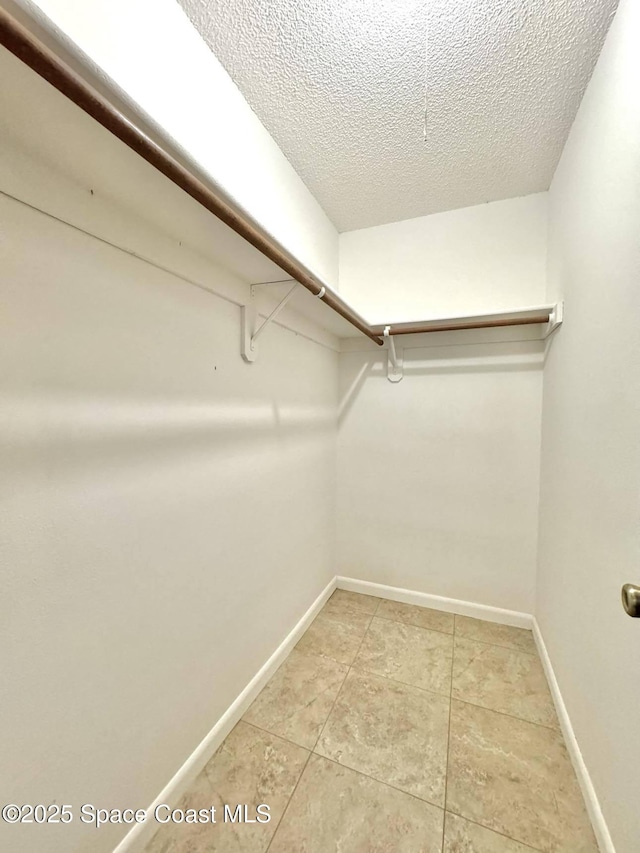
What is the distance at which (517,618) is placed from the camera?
1896 millimetres

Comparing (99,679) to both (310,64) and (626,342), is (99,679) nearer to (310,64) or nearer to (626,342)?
(626,342)

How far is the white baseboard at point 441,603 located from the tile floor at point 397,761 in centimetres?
18

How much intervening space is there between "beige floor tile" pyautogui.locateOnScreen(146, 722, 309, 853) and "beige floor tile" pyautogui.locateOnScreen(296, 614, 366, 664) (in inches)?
19.0

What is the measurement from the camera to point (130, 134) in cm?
58

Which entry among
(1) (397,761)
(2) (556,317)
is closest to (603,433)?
(2) (556,317)

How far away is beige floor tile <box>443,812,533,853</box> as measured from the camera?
0.93 meters

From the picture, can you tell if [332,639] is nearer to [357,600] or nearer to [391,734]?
[357,600]

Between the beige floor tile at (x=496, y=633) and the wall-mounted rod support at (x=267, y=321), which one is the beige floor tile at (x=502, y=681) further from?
the wall-mounted rod support at (x=267, y=321)

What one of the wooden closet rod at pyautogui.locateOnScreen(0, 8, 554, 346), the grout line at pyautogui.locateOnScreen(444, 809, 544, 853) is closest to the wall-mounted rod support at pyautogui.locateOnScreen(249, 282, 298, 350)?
the wooden closet rod at pyautogui.locateOnScreen(0, 8, 554, 346)

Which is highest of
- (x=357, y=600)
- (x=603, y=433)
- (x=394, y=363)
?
(x=394, y=363)

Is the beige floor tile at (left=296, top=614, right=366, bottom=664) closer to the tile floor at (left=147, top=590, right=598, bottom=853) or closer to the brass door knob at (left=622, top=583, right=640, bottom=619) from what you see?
the tile floor at (left=147, top=590, right=598, bottom=853)

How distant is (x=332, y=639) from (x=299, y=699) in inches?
16.0

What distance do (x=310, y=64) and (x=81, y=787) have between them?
216cm

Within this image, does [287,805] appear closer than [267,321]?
Yes
